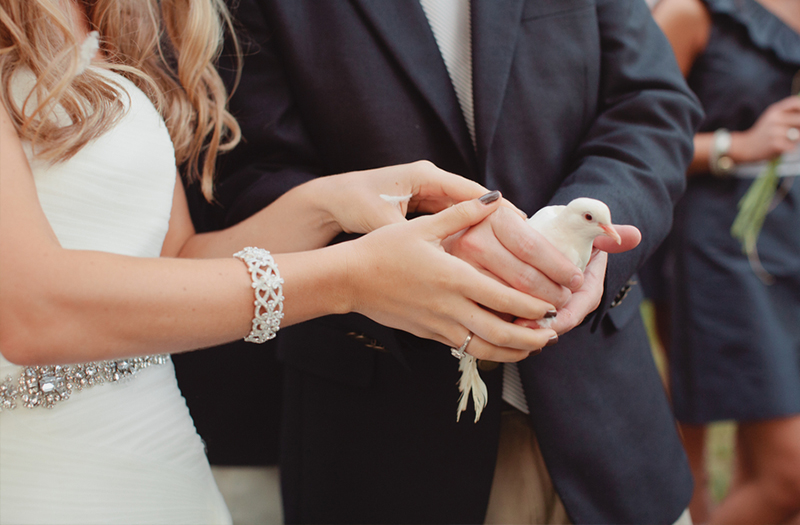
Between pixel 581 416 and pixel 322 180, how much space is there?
796 millimetres

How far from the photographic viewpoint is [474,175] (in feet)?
4.47

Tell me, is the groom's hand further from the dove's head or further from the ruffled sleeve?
the ruffled sleeve

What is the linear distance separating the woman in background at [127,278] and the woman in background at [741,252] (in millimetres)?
1754

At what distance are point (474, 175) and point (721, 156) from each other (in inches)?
62.2

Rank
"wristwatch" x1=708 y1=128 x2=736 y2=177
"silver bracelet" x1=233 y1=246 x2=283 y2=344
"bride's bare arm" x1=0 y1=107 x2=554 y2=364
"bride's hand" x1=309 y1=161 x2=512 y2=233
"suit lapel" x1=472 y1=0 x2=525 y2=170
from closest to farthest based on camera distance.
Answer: "bride's bare arm" x1=0 y1=107 x2=554 y2=364 < "silver bracelet" x1=233 y1=246 x2=283 y2=344 < "bride's hand" x1=309 y1=161 x2=512 y2=233 < "suit lapel" x1=472 y1=0 x2=525 y2=170 < "wristwatch" x1=708 y1=128 x2=736 y2=177

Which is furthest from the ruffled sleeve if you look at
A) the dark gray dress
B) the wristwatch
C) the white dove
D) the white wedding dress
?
the white wedding dress

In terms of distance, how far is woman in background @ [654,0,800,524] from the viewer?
7.62 feet

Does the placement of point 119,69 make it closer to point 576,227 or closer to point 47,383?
point 47,383

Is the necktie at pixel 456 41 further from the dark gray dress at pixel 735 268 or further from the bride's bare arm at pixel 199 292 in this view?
the dark gray dress at pixel 735 268

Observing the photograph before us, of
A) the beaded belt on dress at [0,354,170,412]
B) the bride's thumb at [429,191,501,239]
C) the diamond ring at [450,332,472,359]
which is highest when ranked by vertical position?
the bride's thumb at [429,191,501,239]

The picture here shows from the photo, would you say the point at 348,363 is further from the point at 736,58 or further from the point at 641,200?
the point at 736,58

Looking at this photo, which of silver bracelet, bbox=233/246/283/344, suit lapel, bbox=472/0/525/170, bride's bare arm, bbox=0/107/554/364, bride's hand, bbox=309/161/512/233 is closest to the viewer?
bride's bare arm, bbox=0/107/554/364

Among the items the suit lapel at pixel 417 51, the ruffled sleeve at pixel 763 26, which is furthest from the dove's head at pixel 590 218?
the ruffled sleeve at pixel 763 26

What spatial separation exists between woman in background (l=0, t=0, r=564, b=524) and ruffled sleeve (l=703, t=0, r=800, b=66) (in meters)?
1.86
